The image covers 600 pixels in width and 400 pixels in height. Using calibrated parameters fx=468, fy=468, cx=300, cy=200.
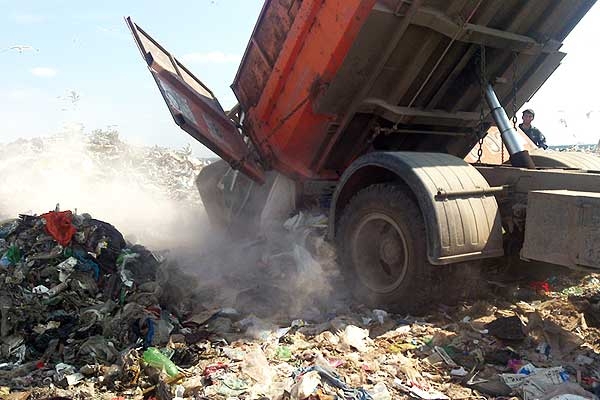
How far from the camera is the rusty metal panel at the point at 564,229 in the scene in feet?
7.54

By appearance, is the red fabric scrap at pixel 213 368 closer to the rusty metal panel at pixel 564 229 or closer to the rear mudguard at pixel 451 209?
the rear mudguard at pixel 451 209

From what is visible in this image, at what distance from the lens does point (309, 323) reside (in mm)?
3348

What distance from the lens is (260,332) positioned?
10.3ft

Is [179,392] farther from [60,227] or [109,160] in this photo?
[109,160]

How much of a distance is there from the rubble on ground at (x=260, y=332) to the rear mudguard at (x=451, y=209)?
1.60 feet

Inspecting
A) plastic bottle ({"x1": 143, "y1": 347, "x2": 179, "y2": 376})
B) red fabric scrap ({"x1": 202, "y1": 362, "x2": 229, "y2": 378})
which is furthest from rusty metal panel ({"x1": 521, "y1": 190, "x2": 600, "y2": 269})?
plastic bottle ({"x1": 143, "y1": 347, "x2": 179, "y2": 376})

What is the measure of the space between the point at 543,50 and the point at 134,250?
4.05 metres

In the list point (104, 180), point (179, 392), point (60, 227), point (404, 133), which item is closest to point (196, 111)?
point (60, 227)

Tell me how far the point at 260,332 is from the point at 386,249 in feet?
3.53

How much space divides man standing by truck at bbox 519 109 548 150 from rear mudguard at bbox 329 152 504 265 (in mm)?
3476

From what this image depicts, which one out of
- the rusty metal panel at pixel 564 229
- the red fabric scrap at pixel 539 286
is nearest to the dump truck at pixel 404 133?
the rusty metal panel at pixel 564 229

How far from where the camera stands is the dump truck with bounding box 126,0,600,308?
289 cm

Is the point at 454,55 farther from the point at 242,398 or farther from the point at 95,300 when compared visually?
the point at 95,300

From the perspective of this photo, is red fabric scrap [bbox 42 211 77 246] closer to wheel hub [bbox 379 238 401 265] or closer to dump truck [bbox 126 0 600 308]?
dump truck [bbox 126 0 600 308]
